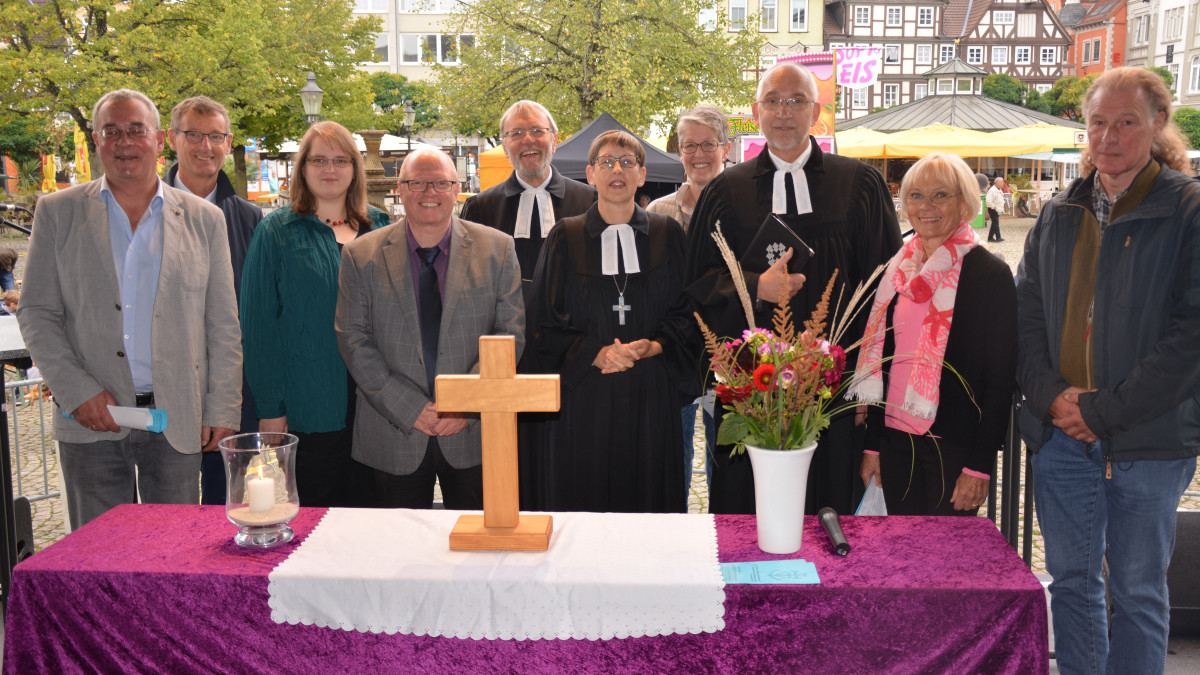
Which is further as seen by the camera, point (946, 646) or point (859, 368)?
point (859, 368)

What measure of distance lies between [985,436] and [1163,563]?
1.96ft

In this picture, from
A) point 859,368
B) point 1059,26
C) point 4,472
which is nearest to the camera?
point 859,368

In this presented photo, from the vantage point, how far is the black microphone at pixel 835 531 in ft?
7.07

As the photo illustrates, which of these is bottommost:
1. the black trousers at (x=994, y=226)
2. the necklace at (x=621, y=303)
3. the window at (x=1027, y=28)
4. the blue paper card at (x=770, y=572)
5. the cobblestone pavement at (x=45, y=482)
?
the cobblestone pavement at (x=45, y=482)

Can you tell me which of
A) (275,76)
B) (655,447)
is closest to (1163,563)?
(655,447)

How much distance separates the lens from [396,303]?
334 cm

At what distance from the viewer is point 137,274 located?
10.4 feet

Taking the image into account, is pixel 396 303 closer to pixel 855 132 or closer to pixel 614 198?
pixel 614 198

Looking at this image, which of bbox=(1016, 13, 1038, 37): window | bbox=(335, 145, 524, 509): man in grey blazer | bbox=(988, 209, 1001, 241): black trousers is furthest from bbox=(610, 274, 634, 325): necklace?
bbox=(1016, 13, 1038, 37): window

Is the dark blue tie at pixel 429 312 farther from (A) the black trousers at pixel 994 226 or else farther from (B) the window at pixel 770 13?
(B) the window at pixel 770 13

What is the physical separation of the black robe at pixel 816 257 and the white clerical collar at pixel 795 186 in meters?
0.03

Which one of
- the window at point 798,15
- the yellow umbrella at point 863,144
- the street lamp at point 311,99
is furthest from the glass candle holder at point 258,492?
the window at point 798,15

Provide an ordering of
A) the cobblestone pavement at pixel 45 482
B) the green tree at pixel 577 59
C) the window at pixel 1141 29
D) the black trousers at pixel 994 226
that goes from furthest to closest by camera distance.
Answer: the window at pixel 1141 29
the black trousers at pixel 994 226
the green tree at pixel 577 59
the cobblestone pavement at pixel 45 482

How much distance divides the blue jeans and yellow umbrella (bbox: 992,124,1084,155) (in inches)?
728
